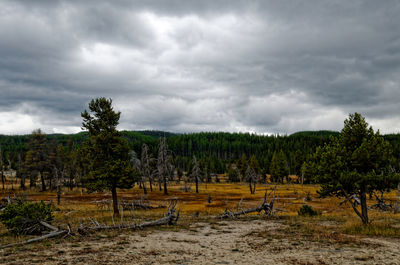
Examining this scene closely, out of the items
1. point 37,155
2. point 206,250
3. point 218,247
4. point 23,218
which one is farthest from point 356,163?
point 37,155

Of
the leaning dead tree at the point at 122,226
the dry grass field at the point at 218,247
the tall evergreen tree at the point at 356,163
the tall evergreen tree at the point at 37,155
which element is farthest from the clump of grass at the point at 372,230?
the tall evergreen tree at the point at 37,155

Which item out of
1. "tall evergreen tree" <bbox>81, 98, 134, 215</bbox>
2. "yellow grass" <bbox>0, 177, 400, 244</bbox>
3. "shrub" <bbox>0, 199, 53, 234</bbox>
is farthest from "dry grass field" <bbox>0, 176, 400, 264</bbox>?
"tall evergreen tree" <bbox>81, 98, 134, 215</bbox>

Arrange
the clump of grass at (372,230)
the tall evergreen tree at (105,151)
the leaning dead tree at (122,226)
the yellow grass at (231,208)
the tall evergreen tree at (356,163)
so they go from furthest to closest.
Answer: the tall evergreen tree at (105,151) < the yellow grass at (231,208) < the tall evergreen tree at (356,163) < the leaning dead tree at (122,226) < the clump of grass at (372,230)

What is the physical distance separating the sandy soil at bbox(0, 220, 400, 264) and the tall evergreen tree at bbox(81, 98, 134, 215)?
10.8m

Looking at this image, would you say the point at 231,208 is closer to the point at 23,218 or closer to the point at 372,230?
the point at 372,230

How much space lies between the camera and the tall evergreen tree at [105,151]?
26219 millimetres

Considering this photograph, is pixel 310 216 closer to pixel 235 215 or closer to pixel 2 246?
pixel 235 215

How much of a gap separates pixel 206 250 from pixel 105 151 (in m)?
17.9

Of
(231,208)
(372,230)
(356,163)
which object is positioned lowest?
(231,208)

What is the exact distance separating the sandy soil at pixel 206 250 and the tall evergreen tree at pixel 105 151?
10.8 metres

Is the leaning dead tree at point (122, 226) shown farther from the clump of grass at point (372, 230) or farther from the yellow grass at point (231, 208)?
the clump of grass at point (372, 230)

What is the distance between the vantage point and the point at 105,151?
2719 centimetres

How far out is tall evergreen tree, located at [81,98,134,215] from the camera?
86.0 ft

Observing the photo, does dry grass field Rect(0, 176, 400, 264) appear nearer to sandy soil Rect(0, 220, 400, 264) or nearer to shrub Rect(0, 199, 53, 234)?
sandy soil Rect(0, 220, 400, 264)
